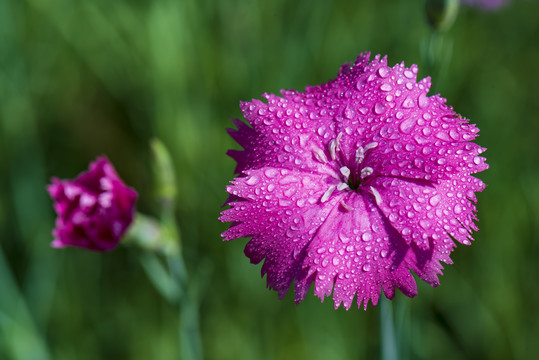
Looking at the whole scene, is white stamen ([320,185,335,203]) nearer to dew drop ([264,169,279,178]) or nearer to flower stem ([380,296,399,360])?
dew drop ([264,169,279,178])

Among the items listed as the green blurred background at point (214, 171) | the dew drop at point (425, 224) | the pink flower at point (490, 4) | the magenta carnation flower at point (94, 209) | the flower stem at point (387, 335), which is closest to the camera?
the dew drop at point (425, 224)

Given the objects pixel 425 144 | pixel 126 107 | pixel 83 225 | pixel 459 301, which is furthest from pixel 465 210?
pixel 126 107

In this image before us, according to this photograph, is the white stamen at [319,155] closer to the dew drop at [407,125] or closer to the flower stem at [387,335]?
the dew drop at [407,125]

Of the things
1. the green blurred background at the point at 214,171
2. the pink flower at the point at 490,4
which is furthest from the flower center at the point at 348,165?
the pink flower at the point at 490,4

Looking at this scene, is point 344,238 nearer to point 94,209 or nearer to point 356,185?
point 356,185

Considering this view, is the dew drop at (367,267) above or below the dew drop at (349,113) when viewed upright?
below

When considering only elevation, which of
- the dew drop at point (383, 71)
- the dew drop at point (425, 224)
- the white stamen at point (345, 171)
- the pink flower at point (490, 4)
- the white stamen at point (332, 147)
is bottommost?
the dew drop at point (425, 224)

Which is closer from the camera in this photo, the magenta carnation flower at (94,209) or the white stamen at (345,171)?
the white stamen at (345,171)
